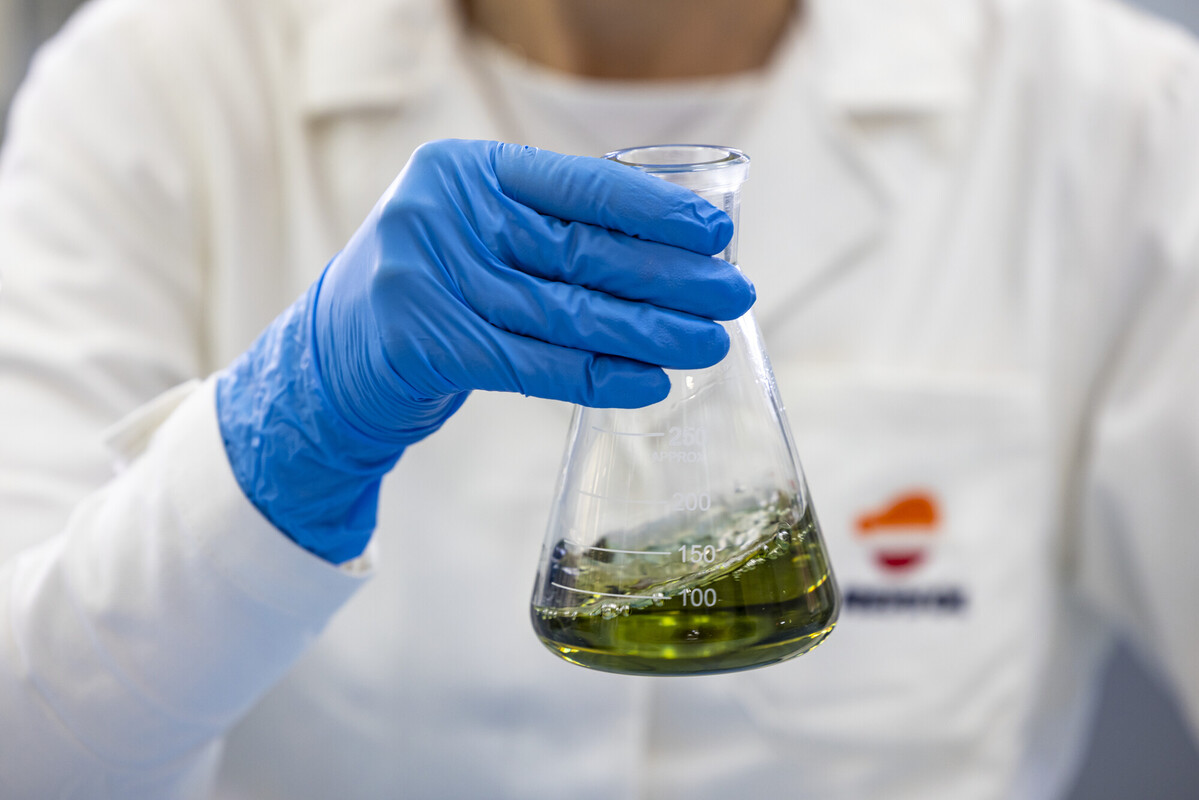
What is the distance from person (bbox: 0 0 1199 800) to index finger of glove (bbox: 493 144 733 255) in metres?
0.40

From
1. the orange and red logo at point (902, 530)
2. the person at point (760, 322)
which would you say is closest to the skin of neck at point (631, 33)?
the person at point (760, 322)

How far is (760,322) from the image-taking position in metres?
1.19

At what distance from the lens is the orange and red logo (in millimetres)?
1181

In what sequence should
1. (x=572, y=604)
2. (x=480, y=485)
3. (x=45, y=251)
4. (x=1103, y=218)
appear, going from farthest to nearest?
(x=1103, y=218) < (x=480, y=485) < (x=45, y=251) < (x=572, y=604)

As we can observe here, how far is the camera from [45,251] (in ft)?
3.49

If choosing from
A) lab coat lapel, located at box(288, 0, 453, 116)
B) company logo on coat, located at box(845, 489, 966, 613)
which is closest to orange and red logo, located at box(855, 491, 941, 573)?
company logo on coat, located at box(845, 489, 966, 613)

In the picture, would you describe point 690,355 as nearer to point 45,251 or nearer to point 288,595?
point 288,595

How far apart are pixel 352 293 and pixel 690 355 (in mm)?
230

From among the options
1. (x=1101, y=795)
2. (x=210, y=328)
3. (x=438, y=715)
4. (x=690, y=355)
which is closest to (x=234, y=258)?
(x=210, y=328)

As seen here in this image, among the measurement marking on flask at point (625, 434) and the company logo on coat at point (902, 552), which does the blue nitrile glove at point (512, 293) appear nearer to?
the measurement marking on flask at point (625, 434)

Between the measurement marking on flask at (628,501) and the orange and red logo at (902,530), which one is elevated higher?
the measurement marking on flask at (628,501)

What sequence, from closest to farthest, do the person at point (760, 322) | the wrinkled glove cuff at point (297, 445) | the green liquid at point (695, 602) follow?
the green liquid at point (695, 602), the wrinkled glove cuff at point (297, 445), the person at point (760, 322)

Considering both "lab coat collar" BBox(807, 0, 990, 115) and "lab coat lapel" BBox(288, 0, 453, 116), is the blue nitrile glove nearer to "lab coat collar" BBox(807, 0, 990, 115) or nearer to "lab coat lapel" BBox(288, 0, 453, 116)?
"lab coat lapel" BBox(288, 0, 453, 116)

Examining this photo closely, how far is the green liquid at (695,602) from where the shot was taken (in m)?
0.58
